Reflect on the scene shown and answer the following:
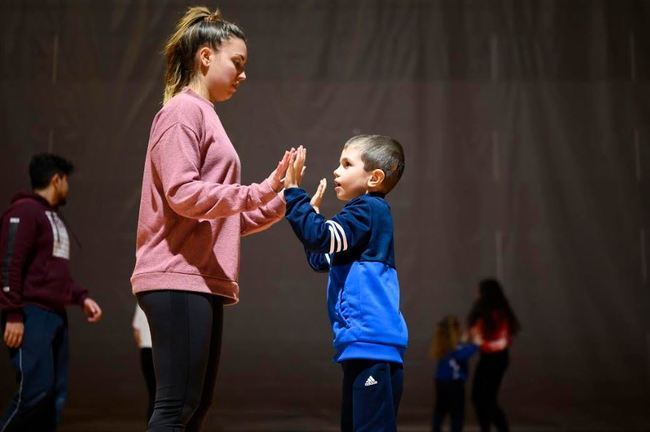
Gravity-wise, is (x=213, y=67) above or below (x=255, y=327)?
above

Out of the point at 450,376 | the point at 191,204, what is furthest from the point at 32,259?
the point at 450,376

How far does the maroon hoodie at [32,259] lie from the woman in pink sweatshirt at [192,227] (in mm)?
1459

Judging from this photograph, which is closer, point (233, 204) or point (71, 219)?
point (233, 204)

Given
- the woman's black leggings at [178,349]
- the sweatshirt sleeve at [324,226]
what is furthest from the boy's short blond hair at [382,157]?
the woman's black leggings at [178,349]

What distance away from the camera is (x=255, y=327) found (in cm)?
515

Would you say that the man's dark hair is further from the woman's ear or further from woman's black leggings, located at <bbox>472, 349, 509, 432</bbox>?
woman's black leggings, located at <bbox>472, 349, 509, 432</bbox>

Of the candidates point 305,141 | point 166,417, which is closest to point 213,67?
point 166,417

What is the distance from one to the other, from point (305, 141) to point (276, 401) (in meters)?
1.68

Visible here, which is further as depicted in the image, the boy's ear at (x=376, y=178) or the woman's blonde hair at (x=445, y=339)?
the woman's blonde hair at (x=445, y=339)

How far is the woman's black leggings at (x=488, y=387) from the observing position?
4.69 metres

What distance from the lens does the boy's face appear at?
81.4 inches

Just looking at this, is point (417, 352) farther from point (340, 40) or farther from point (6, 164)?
point (6, 164)

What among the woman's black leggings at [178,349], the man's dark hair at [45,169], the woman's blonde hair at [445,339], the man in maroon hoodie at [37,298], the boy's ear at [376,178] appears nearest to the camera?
the woman's black leggings at [178,349]

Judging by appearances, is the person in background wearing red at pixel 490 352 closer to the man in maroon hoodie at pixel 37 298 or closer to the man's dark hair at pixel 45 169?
the man in maroon hoodie at pixel 37 298
